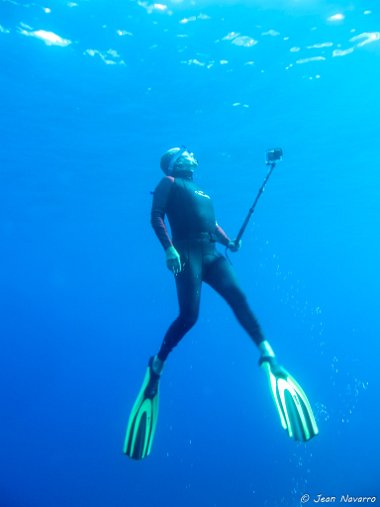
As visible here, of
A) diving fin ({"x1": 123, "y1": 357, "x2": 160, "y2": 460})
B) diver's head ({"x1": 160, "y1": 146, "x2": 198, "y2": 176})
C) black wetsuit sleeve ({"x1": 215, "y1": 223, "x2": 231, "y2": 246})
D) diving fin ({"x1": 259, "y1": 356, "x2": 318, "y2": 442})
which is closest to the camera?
diving fin ({"x1": 259, "y1": 356, "x2": 318, "y2": 442})

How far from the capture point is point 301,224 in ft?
119

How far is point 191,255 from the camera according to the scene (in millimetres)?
6324

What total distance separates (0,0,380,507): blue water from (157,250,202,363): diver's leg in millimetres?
8388

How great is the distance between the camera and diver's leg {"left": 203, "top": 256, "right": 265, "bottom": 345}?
616 cm

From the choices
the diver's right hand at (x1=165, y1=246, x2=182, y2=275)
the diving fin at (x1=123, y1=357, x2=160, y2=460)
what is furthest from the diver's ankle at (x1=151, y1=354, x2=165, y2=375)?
the diver's right hand at (x1=165, y1=246, x2=182, y2=275)

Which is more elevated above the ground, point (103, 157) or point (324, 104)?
point (324, 104)

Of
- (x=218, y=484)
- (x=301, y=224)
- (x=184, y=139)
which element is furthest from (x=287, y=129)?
(x=301, y=224)

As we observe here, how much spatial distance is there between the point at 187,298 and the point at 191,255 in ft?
2.18

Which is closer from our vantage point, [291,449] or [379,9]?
[379,9]

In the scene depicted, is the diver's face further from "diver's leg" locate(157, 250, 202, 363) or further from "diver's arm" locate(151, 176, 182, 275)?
"diver's leg" locate(157, 250, 202, 363)

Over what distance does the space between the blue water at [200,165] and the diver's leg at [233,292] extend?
27.2ft

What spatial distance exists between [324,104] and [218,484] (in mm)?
17174

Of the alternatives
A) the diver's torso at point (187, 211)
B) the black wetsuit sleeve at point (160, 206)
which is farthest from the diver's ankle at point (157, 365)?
the diver's torso at point (187, 211)

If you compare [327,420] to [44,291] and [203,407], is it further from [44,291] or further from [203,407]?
[44,291]
